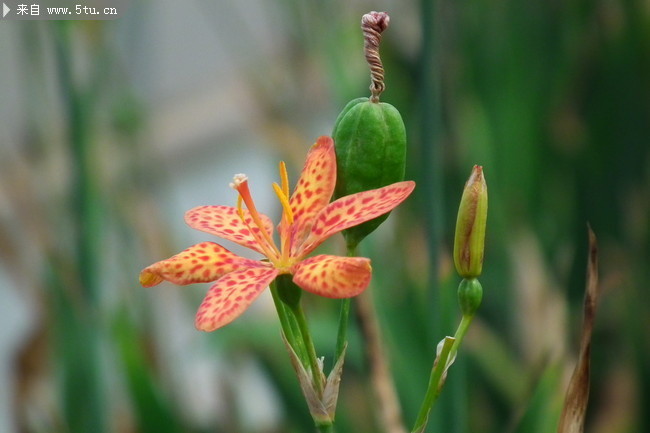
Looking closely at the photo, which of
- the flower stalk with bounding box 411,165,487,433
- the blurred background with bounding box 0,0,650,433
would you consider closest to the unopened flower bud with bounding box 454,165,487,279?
the flower stalk with bounding box 411,165,487,433

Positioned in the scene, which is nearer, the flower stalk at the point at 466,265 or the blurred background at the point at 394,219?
the flower stalk at the point at 466,265

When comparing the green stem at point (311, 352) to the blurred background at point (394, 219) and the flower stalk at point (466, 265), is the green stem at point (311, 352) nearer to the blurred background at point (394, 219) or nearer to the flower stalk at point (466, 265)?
the flower stalk at point (466, 265)

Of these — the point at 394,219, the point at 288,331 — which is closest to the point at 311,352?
the point at 288,331

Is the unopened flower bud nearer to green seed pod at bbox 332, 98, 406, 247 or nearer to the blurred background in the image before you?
green seed pod at bbox 332, 98, 406, 247

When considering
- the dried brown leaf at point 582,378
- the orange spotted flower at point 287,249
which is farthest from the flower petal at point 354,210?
the dried brown leaf at point 582,378

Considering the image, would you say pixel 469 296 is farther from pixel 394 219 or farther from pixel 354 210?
pixel 394 219

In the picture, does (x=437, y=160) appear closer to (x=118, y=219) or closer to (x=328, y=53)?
(x=328, y=53)

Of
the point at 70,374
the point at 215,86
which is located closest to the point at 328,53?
the point at 70,374

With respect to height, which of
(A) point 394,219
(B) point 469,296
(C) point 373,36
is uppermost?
(C) point 373,36
